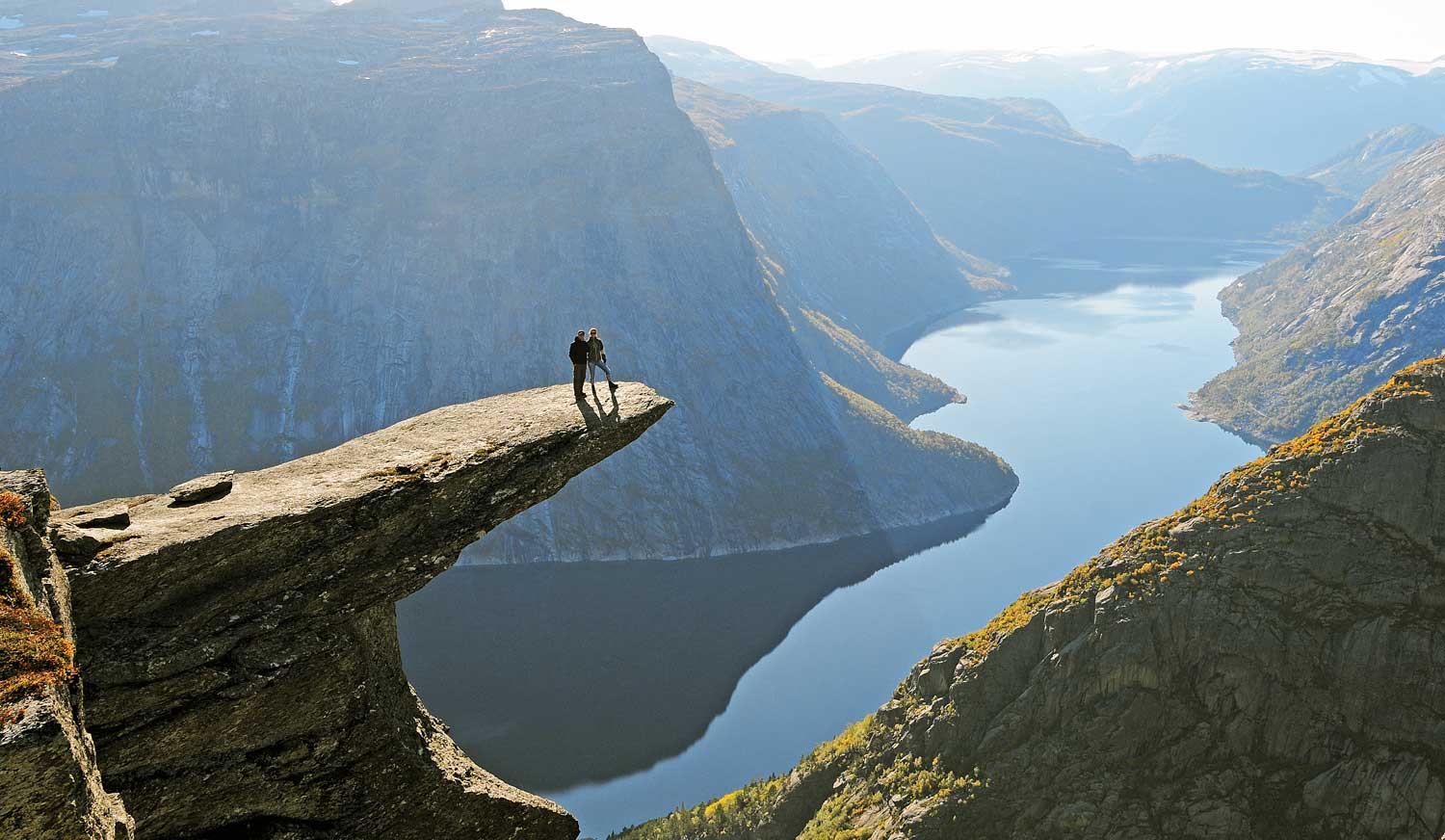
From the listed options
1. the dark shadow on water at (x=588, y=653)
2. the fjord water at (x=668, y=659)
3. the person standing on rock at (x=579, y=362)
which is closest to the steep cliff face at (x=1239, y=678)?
the person standing on rock at (x=579, y=362)

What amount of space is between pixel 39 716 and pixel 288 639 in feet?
22.1

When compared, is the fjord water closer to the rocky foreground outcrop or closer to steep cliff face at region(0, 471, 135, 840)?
the rocky foreground outcrop

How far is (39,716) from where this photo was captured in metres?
13.8

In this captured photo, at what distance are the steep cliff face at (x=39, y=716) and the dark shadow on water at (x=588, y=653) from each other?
11208 centimetres

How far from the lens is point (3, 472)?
1981cm

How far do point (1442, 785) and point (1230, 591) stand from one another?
12.9 meters

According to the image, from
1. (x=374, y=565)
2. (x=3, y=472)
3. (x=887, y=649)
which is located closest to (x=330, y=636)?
(x=374, y=565)

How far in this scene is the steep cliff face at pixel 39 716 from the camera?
13391mm

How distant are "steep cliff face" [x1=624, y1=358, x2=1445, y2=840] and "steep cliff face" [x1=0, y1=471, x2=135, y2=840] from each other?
48.2m

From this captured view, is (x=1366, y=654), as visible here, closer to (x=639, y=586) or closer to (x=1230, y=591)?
(x=1230, y=591)

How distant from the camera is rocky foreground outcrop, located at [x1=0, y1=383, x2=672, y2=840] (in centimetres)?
1877

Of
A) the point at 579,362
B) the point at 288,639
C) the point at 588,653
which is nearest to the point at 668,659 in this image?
the point at 588,653

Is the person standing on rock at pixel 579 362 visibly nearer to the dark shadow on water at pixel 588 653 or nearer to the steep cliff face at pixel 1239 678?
the steep cliff face at pixel 1239 678

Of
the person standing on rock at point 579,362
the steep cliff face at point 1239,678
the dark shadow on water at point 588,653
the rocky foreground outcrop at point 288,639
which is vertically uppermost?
the person standing on rock at point 579,362
